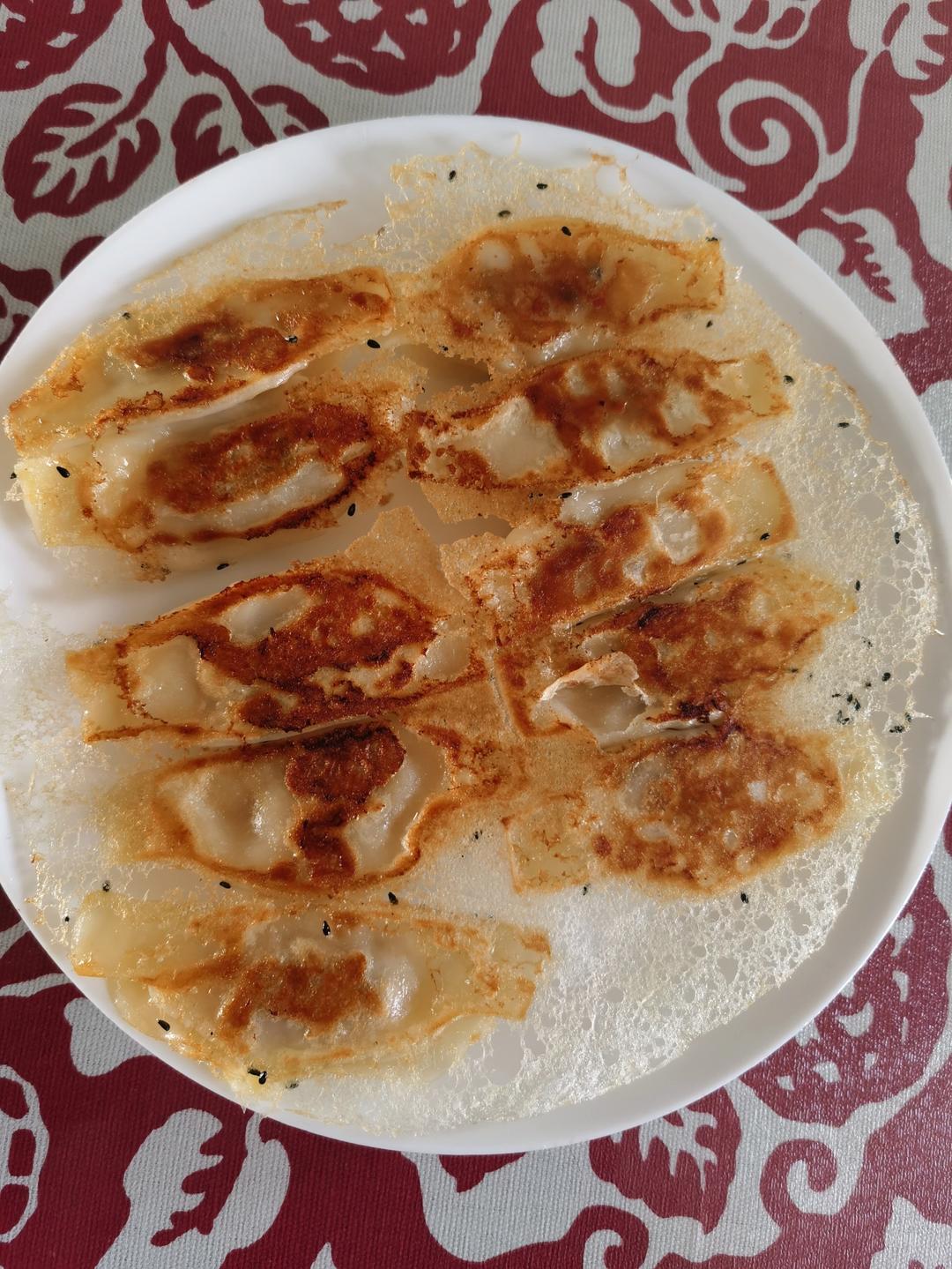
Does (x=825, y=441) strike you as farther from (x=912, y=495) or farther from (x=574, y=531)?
(x=574, y=531)

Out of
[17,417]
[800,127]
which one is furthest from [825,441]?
[17,417]

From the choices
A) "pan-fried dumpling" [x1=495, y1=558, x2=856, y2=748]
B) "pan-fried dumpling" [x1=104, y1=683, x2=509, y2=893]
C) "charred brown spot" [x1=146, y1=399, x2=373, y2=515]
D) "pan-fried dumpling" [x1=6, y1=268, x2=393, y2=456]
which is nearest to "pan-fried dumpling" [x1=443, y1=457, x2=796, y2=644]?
"pan-fried dumpling" [x1=495, y1=558, x2=856, y2=748]

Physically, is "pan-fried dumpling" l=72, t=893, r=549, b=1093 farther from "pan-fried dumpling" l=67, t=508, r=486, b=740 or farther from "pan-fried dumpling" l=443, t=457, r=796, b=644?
"pan-fried dumpling" l=443, t=457, r=796, b=644

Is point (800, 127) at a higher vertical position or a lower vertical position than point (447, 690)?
higher

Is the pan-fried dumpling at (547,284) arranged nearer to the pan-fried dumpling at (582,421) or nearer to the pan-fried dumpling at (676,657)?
the pan-fried dumpling at (582,421)

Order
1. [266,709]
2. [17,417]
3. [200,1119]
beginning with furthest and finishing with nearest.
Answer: [200,1119], [266,709], [17,417]

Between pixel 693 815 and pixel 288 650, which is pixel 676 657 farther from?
pixel 288 650

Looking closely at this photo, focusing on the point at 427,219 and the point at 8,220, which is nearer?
the point at 427,219
